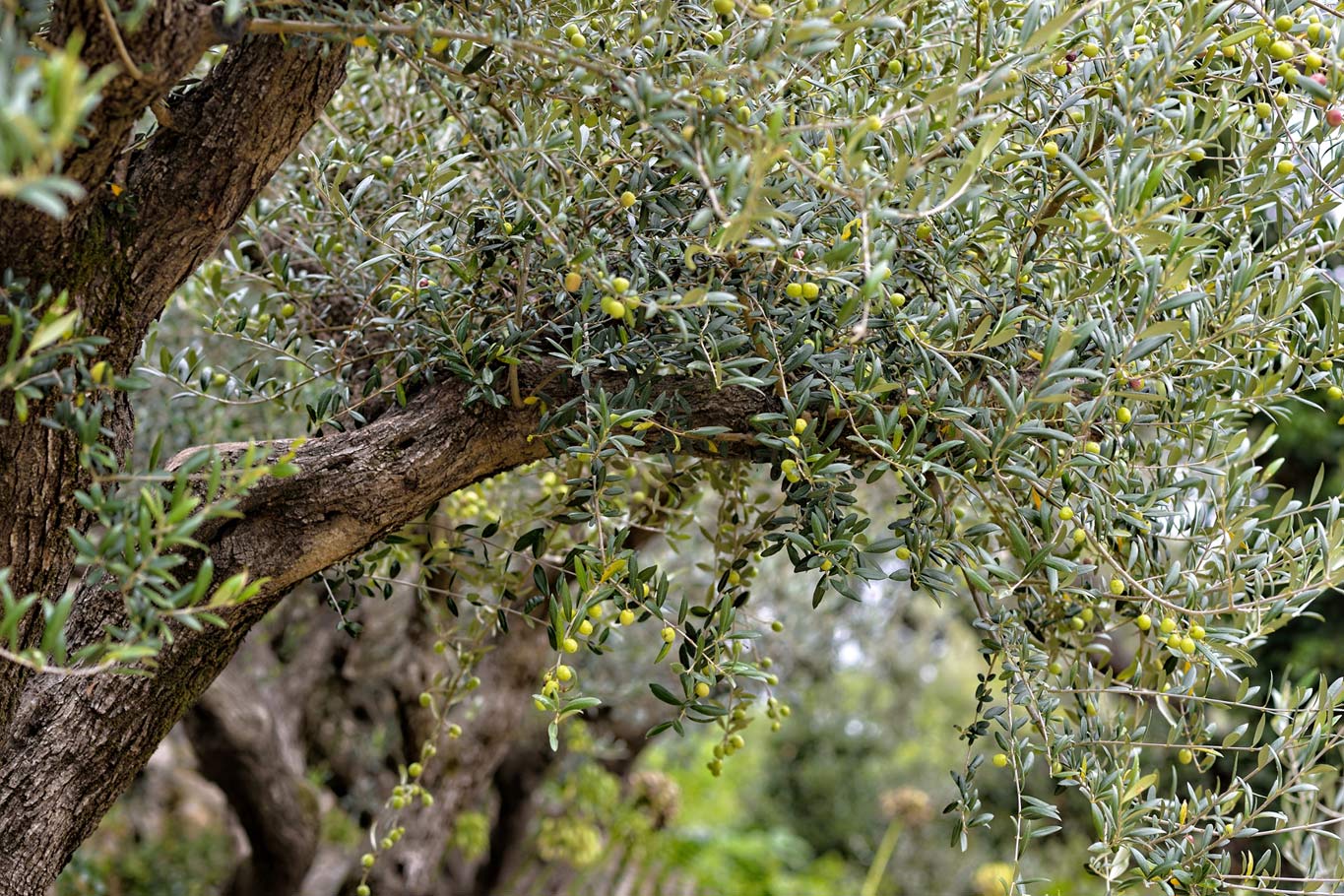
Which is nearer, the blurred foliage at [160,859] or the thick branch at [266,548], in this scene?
the thick branch at [266,548]

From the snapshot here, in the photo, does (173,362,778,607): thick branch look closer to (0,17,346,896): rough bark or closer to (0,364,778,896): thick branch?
(0,364,778,896): thick branch

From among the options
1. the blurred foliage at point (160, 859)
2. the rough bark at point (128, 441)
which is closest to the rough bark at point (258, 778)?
the blurred foliage at point (160, 859)

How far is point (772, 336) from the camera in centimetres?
158

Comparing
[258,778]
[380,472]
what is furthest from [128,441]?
[258,778]

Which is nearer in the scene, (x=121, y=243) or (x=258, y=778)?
(x=121, y=243)

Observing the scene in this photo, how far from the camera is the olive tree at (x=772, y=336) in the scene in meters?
1.41

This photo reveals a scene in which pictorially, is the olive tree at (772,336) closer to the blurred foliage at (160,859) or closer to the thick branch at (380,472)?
the thick branch at (380,472)

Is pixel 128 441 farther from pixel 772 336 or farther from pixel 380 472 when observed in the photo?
pixel 772 336

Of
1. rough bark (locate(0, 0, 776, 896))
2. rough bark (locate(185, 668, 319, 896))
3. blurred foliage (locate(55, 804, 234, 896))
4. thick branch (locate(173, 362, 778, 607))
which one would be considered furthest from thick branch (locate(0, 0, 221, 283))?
blurred foliage (locate(55, 804, 234, 896))

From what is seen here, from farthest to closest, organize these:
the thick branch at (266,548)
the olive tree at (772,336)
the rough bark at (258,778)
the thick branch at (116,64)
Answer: the rough bark at (258,778) < the thick branch at (266,548) < the olive tree at (772,336) < the thick branch at (116,64)

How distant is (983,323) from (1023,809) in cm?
78

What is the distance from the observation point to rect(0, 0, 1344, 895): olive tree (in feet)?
4.63

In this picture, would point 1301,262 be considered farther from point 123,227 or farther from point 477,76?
point 123,227

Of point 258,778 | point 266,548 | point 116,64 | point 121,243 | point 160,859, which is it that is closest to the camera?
point 116,64
